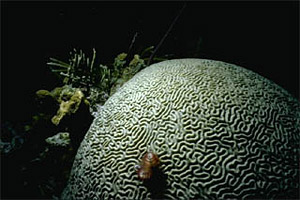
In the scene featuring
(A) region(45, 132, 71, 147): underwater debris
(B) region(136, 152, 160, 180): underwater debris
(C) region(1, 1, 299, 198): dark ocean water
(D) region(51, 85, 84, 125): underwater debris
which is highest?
(C) region(1, 1, 299, 198): dark ocean water

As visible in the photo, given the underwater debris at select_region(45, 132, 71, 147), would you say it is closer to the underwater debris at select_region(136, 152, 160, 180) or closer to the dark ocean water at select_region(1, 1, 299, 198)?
the dark ocean water at select_region(1, 1, 299, 198)

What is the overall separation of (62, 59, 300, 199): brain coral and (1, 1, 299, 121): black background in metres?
1.70

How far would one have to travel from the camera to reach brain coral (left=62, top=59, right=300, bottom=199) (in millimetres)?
1445

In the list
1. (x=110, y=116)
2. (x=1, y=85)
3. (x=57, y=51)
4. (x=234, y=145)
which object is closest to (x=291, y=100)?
(x=234, y=145)

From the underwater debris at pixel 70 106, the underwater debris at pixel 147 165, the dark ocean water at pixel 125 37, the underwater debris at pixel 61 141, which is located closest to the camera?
the underwater debris at pixel 147 165

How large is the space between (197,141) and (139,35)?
2.76 m

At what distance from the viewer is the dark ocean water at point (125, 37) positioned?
3484 mm

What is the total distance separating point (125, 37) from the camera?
392 cm

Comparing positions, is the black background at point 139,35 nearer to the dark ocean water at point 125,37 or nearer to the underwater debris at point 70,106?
the dark ocean water at point 125,37

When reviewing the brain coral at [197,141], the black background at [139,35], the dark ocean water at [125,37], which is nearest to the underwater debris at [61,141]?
the dark ocean water at [125,37]

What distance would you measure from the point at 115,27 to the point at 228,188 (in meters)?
3.27

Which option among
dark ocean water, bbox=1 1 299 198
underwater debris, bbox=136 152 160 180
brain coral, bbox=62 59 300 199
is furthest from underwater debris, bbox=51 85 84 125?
underwater debris, bbox=136 152 160 180

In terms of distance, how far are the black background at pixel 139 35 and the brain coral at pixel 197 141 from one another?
170cm

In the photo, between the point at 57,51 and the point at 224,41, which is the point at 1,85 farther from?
the point at 224,41
